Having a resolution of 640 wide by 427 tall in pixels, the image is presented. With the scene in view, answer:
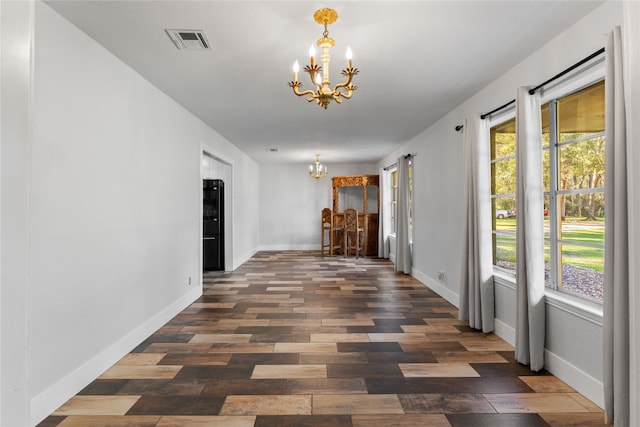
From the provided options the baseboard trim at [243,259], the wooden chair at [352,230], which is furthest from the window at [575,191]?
the wooden chair at [352,230]

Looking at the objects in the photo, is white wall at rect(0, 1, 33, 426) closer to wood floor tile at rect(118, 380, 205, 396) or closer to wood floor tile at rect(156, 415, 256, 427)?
wood floor tile at rect(156, 415, 256, 427)

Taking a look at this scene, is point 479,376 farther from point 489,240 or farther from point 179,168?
point 179,168

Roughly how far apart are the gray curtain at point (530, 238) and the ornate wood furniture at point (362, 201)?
630 centimetres

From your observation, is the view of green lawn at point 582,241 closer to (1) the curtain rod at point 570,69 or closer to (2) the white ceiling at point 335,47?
(1) the curtain rod at point 570,69

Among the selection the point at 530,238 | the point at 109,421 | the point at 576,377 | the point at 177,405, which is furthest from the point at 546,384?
the point at 109,421

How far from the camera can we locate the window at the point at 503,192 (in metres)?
3.58

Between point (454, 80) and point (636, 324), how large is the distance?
318 centimetres

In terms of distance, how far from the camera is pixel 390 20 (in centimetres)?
237

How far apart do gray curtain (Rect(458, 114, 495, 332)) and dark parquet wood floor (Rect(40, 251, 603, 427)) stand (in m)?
0.25

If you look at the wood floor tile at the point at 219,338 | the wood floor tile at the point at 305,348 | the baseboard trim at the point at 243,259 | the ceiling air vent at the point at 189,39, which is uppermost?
the ceiling air vent at the point at 189,39

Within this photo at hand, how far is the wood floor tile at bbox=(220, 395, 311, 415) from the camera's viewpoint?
2.18 metres

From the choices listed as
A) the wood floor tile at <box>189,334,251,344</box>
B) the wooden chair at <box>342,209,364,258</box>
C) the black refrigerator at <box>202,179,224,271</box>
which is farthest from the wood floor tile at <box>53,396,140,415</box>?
the wooden chair at <box>342,209,364,258</box>

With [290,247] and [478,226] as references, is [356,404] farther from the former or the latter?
[290,247]

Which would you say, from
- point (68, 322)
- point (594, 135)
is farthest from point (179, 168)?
point (594, 135)
